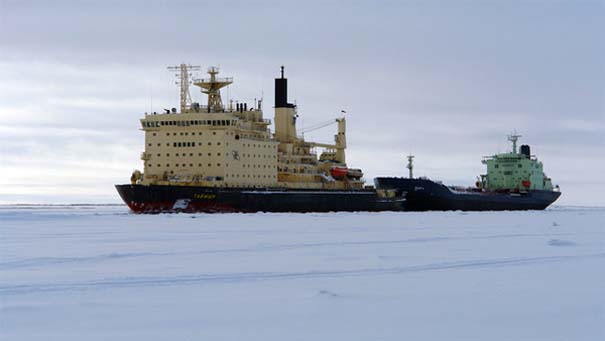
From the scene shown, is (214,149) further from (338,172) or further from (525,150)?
(525,150)

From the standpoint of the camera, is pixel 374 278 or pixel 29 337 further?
pixel 374 278

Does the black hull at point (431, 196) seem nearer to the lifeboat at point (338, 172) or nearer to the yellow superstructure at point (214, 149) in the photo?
the lifeboat at point (338, 172)

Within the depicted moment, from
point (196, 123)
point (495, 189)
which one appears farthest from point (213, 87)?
point (495, 189)

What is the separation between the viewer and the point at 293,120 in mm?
49469

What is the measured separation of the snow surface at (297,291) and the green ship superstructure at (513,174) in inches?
1804

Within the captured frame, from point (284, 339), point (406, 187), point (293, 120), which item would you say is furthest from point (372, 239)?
point (406, 187)

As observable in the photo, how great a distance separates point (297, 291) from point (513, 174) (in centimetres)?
5582

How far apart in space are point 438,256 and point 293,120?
33341mm

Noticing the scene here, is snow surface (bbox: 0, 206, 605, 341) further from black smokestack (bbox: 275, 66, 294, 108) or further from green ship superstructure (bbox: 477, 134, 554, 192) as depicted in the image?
green ship superstructure (bbox: 477, 134, 554, 192)

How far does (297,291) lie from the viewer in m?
11.3

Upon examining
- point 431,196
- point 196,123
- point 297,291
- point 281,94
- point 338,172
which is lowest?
point 297,291

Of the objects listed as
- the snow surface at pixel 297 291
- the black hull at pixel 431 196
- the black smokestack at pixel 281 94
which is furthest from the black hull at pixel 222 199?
the snow surface at pixel 297 291

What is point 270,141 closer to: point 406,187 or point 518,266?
point 406,187

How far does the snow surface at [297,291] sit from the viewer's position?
8.84 m
